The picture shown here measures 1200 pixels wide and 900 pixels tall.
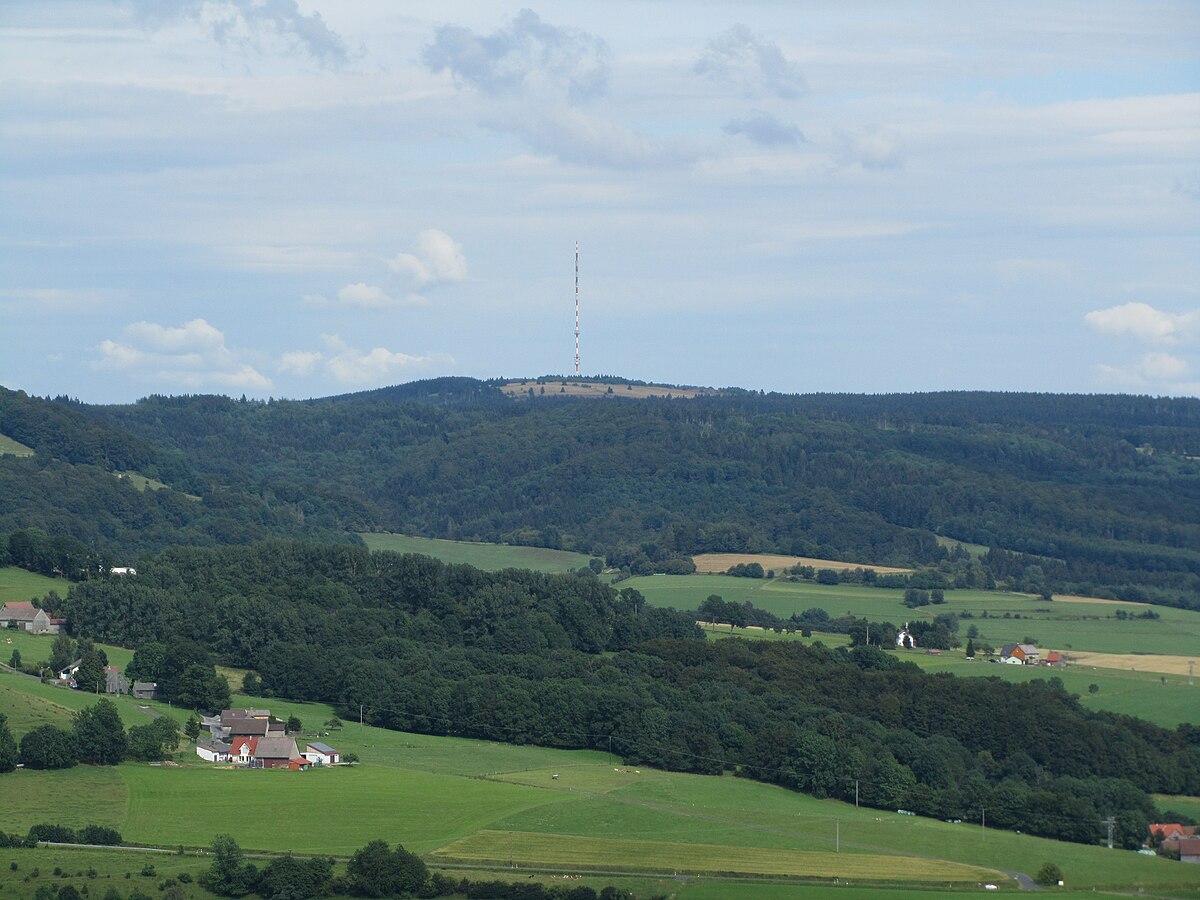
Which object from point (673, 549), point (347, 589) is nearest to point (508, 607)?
point (347, 589)

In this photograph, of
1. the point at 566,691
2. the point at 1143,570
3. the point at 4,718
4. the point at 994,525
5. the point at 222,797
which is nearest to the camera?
the point at 222,797

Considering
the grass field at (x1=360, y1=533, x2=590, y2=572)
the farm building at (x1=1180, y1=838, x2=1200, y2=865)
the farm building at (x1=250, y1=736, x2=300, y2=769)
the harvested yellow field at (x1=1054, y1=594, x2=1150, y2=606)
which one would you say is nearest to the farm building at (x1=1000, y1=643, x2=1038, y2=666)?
the harvested yellow field at (x1=1054, y1=594, x2=1150, y2=606)

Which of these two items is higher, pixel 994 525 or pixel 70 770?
pixel 994 525

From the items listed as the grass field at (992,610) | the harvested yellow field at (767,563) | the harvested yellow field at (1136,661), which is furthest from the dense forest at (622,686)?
the harvested yellow field at (767,563)

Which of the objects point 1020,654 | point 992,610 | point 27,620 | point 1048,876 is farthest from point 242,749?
point 992,610

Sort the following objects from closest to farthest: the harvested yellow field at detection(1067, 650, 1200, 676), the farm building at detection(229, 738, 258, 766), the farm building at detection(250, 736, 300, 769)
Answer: the farm building at detection(250, 736, 300, 769)
the farm building at detection(229, 738, 258, 766)
the harvested yellow field at detection(1067, 650, 1200, 676)

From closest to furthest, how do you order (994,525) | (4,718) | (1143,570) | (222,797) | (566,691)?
(222,797), (4,718), (566,691), (1143,570), (994,525)

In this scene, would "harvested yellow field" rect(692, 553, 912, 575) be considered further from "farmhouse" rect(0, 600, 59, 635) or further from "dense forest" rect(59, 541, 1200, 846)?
"farmhouse" rect(0, 600, 59, 635)

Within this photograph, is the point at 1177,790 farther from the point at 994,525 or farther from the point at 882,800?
the point at 994,525
